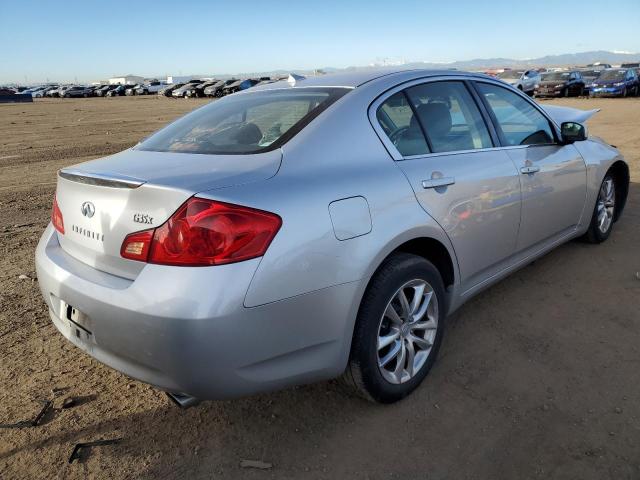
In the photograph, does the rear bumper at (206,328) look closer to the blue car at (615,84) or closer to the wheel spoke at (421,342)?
the wheel spoke at (421,342)

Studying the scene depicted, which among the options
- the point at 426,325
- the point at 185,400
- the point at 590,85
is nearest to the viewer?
the point at 185,400

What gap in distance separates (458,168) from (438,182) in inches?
9.6

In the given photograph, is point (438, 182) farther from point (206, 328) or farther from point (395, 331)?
point (206, 328)

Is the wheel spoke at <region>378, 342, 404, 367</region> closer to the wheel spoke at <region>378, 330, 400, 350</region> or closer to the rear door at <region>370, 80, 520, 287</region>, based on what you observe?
the wheel spoke at <region>378, 330, 400, 350</region>

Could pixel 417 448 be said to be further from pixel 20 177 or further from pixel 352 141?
pixel 20 177

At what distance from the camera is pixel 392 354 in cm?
259

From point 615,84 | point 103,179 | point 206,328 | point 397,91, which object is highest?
point 397,91

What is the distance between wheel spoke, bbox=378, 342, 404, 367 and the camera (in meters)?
2.54

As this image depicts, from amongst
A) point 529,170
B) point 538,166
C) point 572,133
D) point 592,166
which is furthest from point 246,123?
point 592,166

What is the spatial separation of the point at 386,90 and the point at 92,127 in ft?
64.9

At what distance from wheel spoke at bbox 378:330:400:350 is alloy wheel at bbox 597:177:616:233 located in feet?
9.86

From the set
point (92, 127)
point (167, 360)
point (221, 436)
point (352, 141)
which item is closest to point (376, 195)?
point (352, 141)

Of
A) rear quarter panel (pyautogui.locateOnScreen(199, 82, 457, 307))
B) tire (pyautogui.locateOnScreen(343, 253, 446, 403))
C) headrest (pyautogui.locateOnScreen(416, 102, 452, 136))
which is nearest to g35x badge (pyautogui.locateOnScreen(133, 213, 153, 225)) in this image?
rear quarter panel (pyautogui.locateOnScreen(199, 82, 457, 307))

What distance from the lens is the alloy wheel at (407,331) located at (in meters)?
2.56
